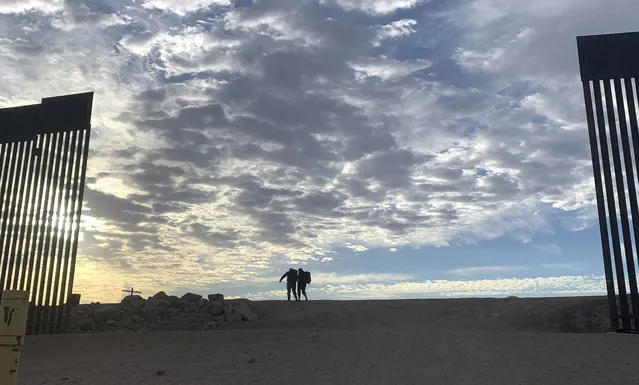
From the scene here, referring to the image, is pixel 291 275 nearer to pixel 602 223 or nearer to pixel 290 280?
pixel 290 280

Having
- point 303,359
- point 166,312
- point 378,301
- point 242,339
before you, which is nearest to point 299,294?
point 378,301

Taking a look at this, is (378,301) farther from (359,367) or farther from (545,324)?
(359,367)

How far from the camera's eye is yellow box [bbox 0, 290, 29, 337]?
185 inches

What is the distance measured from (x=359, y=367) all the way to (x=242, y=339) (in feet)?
14.4

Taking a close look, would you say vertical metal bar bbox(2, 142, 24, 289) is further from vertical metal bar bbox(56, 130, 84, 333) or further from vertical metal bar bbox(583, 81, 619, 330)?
vertical metal bar bbox(583, 81, 619, 330)

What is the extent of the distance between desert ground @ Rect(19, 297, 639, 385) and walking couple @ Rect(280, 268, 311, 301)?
3.47 meters

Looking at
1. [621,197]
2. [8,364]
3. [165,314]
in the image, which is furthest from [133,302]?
[8,364]

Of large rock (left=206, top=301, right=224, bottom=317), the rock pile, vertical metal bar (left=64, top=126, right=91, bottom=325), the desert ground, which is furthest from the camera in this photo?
large rock (left=206, top=301, right=224, bottom=317)

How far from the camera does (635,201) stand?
14.3 metres

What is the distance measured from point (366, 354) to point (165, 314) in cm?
1047

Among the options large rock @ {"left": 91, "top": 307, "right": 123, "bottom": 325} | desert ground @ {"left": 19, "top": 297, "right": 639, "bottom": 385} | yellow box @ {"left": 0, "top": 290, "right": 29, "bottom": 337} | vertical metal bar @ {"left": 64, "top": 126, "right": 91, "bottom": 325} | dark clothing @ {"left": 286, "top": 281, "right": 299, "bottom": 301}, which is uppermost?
vertical metal bar @ {"left": 64, "top": 126, "right": 91, "bottom": 325}

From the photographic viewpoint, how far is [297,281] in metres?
21.3

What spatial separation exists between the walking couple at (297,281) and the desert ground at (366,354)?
137 inches

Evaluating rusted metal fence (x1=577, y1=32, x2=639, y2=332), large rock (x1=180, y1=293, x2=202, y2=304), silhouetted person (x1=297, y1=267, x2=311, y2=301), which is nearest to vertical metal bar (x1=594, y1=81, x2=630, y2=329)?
rusted metal fence (x1=577, y1=32, x2=639, y2=332)
